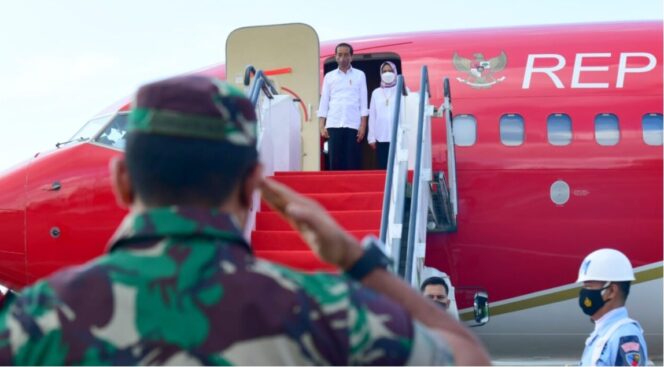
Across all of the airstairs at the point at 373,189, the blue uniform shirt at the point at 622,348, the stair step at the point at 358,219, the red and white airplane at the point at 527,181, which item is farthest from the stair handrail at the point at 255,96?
the blue uniform shirt at the point at 622,348

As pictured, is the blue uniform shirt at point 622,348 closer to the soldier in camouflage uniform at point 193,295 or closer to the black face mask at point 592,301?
the black face mask at point 592,301

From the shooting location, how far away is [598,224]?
8.62m

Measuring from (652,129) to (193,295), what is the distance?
8177mm

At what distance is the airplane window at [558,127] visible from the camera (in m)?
8.88

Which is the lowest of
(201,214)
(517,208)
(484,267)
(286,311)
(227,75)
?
(484,267)

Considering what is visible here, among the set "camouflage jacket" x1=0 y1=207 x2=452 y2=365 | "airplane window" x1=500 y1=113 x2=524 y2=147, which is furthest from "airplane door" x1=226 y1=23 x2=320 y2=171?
"camouflage jacket" x1=0 y1=207 x2=452 y2=365

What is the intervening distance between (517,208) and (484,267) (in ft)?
2.00

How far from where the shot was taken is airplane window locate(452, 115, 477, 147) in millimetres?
8953

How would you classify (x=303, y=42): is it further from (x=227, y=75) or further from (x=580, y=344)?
(x=580, y=344)

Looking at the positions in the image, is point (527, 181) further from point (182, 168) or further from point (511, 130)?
point (182, 168)

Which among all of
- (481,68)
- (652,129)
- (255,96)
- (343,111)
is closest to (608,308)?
(255,96)

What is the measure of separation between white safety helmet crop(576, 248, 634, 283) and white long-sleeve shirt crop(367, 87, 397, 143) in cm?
393

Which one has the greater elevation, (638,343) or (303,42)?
(303,42)

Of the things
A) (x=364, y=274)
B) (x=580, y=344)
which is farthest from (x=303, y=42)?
(x=364, y=274)
